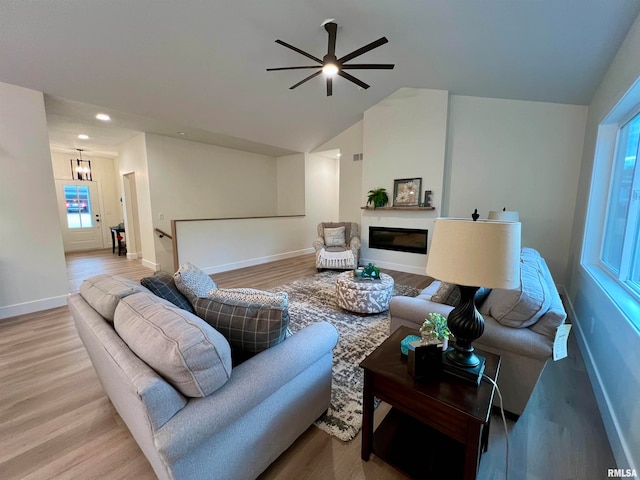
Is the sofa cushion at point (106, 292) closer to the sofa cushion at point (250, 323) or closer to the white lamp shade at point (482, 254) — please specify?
the sofa cushion at point (250, 323)

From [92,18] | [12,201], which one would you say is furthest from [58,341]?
[92,18]

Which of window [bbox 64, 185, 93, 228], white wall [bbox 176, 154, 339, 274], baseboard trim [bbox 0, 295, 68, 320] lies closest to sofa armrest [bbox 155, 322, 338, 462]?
baseboard trim [bbox 0, 295, 68, 320]

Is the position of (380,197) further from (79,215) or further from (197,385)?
(79,215)

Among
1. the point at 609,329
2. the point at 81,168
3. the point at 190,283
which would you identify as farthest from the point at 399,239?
the point at 81,168

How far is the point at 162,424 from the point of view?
87 centimetres

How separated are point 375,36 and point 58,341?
462 cm

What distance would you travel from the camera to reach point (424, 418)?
116cm

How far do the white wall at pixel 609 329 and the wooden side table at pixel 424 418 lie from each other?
731mm

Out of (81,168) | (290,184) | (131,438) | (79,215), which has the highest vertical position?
(81,168)

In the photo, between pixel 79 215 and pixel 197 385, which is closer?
pixel 197 385

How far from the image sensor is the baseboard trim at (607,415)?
1.32 m

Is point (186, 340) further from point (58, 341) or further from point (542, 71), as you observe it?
point (542, 71)

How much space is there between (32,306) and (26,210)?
114 centimetres

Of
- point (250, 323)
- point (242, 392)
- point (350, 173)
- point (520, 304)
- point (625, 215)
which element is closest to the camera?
point (242, 392)
